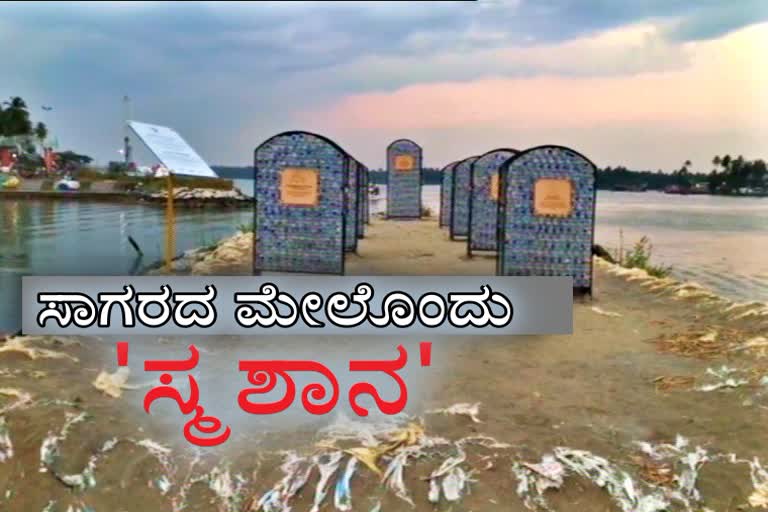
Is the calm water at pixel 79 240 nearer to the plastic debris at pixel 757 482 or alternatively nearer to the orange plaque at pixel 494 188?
the plastic debris at pixel 757 482

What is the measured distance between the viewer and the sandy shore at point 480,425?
232 cm

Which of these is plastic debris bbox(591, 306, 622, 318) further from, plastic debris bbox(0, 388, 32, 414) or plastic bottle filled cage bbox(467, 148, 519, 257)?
plastic debris bbox(0, 388, 32, 414)

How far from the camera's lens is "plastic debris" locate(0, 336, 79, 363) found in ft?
11.4

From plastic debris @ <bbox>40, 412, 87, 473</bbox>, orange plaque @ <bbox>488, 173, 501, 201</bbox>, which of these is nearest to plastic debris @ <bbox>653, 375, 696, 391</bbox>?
plastic debris @ <bbox>40, 412, 87, 473</bbox>

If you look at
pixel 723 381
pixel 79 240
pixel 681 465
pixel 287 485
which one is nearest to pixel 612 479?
pixel 681 465

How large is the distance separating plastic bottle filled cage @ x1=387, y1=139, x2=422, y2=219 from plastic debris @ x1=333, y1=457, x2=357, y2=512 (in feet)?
39.7

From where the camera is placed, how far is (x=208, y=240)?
13570 millimetres

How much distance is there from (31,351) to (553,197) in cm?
366

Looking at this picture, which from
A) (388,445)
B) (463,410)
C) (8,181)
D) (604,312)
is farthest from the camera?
(8,181)

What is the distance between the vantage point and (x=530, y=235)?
528 cm

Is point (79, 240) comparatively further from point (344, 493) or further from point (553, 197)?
point (344, 493)

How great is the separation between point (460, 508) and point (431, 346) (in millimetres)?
1495

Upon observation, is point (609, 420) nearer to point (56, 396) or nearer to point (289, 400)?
point (289, 400)

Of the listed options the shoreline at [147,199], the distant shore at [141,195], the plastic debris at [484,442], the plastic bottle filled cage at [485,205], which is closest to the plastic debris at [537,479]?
the plastic debris at [484,442]
